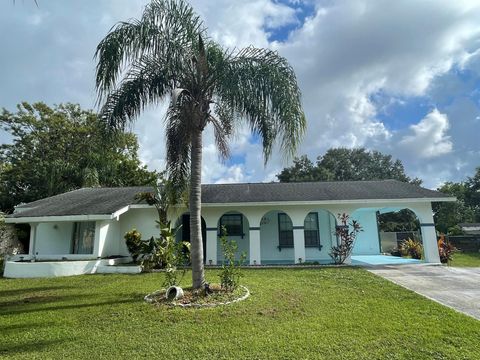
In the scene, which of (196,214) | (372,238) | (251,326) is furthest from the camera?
(372,238)

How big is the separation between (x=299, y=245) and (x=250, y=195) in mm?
3382

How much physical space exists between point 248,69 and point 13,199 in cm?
2672

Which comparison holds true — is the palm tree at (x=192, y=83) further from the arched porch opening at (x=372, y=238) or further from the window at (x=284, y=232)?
the arched porch opening at (x=372, y=238)

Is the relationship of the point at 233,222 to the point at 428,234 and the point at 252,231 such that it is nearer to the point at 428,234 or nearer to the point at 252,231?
the point at 252,231

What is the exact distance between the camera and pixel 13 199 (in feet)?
88.0

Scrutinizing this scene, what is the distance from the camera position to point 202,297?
817 centimetres

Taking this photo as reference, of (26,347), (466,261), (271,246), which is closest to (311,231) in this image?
(271,246)

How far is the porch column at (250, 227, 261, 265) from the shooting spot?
14852mm

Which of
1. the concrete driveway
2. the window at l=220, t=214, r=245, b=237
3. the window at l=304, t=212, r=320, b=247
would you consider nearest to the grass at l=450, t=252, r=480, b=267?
the concrete driveway

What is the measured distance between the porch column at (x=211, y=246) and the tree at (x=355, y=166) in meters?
28.7

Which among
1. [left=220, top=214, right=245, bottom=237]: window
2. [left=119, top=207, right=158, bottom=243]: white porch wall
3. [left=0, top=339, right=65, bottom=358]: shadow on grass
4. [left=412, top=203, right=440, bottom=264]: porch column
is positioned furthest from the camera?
[left=220, top=214, right=245, bottom=237]: window

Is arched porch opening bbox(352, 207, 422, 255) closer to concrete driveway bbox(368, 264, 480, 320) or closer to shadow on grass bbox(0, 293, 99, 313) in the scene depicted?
concrete driveway bbox(368, 264, 480, 320)

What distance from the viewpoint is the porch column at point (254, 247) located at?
14.9m

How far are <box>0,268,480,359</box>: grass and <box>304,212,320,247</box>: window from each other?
7365 mm
